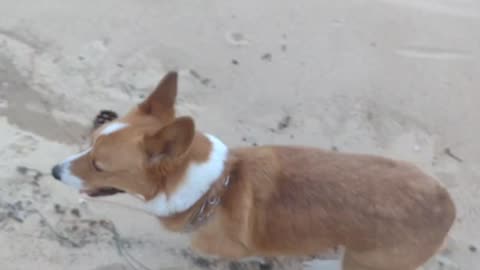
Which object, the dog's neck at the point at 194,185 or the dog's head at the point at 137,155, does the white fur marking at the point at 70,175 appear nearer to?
the dog's head at the point at 137,155

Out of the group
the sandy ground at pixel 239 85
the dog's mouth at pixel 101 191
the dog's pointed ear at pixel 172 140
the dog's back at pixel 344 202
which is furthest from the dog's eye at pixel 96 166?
the sandy ground at pixel 239 85

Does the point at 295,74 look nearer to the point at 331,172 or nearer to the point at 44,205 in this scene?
the point at 331,172

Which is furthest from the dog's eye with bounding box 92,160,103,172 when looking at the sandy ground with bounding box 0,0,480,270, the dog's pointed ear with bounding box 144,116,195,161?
the sandy ground with bounding box 0,0,480,270

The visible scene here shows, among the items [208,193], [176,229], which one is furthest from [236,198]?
[176,229]

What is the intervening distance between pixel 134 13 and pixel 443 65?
237 cm

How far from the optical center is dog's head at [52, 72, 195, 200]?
122 inches

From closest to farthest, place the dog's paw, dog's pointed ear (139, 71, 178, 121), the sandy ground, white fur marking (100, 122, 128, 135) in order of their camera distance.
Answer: white fur marking (100, 122, 128, 135) → dog's pointed ear (139, 71, 178, 121) → the sandy ground → the dog's paw

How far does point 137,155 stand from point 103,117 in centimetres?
141

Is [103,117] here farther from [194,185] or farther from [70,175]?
[194,185]

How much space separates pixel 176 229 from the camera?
3.53 m

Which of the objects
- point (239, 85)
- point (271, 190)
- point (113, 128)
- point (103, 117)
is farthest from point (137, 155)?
point (239, 85)

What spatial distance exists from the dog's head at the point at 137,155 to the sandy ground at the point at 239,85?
781 millimetres

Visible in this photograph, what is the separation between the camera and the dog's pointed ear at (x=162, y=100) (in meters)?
3.33

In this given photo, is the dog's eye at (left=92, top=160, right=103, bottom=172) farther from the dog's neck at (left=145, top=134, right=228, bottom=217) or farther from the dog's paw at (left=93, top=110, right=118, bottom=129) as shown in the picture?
the dog's paw at (left=93, top=110, right=118, bottom=129)
